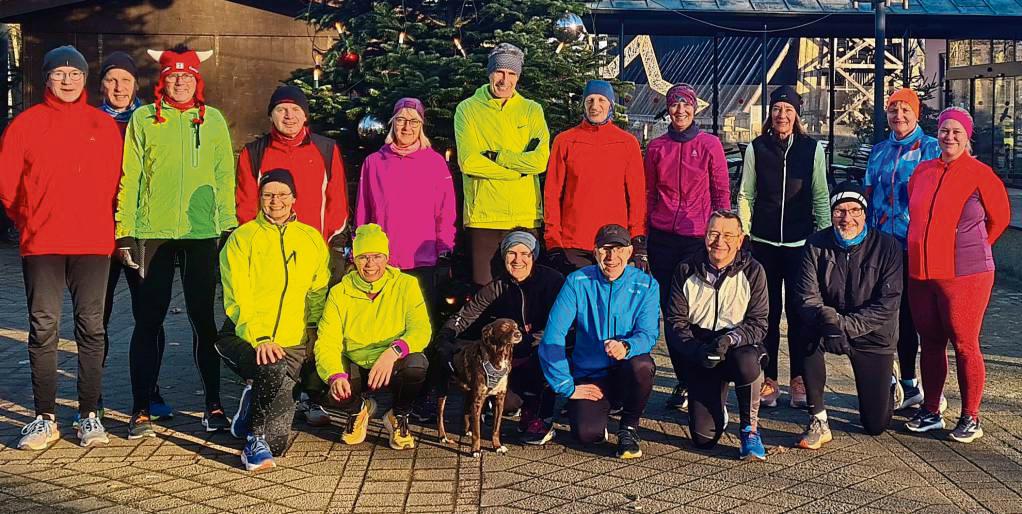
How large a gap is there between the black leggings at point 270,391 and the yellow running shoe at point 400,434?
55cm

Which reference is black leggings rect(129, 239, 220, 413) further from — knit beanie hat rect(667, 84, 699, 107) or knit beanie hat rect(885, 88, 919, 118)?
knit beanie hat rect(885, 88, 919, 118)

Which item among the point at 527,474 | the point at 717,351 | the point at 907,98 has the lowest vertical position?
the point at 527,474

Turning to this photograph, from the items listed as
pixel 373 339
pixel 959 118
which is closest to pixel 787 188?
pixel 959 118

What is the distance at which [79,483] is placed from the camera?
5590 mm

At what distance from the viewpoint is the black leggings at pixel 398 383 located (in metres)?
6.28

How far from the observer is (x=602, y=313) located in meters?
6.43

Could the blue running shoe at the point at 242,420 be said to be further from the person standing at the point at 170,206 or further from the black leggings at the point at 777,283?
the black leggings at the point at 777,283

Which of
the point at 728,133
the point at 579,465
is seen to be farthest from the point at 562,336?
the point at 728,133

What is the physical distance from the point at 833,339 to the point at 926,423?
0.76 metres

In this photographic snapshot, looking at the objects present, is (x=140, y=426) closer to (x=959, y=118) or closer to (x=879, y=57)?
(x=959, y=118)

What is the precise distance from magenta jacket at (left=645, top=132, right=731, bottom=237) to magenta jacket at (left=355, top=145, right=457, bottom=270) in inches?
51.6

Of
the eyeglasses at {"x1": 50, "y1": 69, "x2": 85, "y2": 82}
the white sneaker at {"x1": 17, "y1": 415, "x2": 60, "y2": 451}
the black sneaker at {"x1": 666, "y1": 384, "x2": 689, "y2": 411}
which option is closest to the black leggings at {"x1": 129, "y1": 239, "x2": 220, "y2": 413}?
the white sneaker at {"x1": 17, "y1": 415, "x2": 60, "y2": 451}

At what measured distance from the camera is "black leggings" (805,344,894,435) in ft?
21.3

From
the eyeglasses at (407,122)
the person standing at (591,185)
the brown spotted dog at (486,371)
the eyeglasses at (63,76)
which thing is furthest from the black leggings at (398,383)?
the eyeglasses at (63,76)
